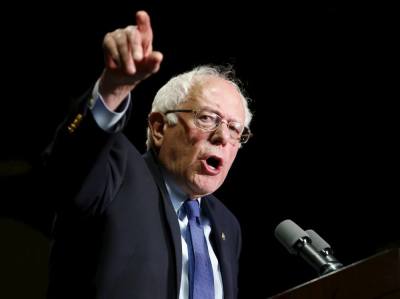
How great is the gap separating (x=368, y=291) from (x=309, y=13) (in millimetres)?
2423

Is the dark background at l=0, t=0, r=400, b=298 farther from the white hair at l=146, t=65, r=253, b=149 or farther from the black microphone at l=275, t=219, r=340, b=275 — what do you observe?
the black microphone at l=275, t=219, r=340, b=275

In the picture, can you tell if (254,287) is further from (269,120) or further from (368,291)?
(368,291)

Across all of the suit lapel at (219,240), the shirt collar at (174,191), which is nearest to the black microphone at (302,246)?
the suit lapel at (219,240)

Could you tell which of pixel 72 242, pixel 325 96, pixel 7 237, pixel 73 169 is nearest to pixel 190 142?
pixel 72 242

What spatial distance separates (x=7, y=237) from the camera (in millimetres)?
3043

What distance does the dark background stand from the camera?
117 inches

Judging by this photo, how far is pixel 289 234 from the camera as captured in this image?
6.16 feet

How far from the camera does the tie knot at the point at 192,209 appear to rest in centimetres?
198

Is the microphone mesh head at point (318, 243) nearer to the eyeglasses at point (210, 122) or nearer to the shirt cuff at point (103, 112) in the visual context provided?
the eyeglasses at point (210, 122)

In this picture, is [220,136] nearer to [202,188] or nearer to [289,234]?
[202,188]

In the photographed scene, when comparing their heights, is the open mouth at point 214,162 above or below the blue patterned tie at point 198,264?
above

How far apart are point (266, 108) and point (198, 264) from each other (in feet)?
6.16

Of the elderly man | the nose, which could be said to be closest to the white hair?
the elderly man

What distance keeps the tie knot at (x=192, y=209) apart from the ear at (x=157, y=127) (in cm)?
23
